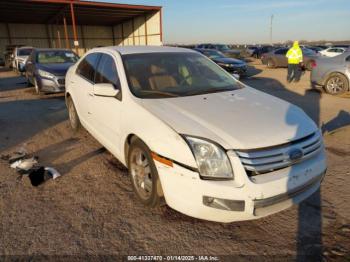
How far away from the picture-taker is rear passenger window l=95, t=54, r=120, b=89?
3496mm

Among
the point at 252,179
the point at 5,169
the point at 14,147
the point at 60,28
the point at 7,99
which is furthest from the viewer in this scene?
the point at 60,28

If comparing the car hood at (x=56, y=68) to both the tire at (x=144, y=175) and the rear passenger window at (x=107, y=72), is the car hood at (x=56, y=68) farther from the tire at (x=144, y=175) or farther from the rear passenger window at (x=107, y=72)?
the tire at (x=144, y=175)

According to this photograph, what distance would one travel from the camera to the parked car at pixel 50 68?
28.4ft

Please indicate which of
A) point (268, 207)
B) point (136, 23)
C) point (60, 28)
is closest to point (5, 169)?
point (268, 207)

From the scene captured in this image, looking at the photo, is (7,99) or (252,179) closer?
(252,179)

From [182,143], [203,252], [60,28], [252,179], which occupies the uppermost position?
[60,28]

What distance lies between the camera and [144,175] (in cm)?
293

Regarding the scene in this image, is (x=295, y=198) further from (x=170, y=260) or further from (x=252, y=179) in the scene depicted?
(x=170, y=260)

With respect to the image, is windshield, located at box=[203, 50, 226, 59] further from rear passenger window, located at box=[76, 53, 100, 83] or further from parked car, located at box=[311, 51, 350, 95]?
rear passenger window, located at box=[76, 53, 100, 83]

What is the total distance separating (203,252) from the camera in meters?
2.38

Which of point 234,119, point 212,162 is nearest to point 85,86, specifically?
point 234,119

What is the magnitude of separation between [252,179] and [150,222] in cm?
112

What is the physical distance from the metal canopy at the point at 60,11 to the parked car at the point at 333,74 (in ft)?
64.0

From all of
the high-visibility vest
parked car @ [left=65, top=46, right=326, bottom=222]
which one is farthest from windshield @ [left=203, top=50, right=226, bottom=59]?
parked car @ [left=65, top=46, right=326, bottom=222]
